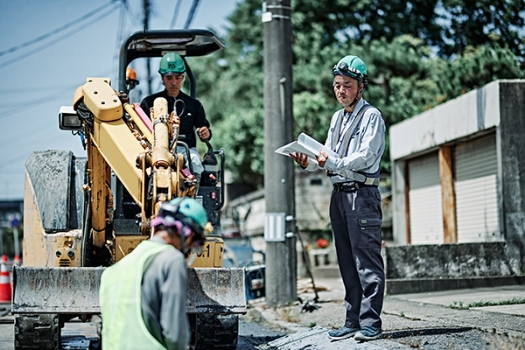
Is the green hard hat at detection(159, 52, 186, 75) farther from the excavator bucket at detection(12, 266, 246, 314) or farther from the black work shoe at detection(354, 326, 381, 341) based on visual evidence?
the black work shoe at detection(354, 326, 381, 341)

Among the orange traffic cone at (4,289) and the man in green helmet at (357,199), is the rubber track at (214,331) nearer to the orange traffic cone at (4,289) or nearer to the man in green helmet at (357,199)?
the man in green helmet at (357,199)

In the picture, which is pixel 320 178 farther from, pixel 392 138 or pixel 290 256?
pixel 290 256

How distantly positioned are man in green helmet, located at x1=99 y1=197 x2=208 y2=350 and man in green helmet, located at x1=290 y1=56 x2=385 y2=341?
9.81ft

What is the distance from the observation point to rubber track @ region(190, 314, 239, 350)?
25.4ft

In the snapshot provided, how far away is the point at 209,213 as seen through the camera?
347 inches

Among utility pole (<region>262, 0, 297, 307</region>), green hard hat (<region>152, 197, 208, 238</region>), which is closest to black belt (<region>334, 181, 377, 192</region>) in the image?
green hard hat (<region>152, 197, 208, 238</region>)

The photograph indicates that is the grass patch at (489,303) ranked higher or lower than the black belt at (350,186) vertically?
lower

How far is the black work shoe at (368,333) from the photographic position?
705 cm

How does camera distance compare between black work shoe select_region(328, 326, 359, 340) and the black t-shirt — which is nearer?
black work shoe select_region(328, 326, 359, 340)

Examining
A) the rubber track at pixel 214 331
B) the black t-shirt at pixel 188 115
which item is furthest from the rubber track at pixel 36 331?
the black t-shirt at pixel 188 115

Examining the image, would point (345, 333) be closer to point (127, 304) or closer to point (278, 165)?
point (127, 304)

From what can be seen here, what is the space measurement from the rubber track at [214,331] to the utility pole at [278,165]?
4.55 meters

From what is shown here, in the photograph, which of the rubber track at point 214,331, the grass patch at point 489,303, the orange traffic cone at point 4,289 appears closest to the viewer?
the rubber track at point 214,331

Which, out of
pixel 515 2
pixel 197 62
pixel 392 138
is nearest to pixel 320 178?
pixel 392 138
